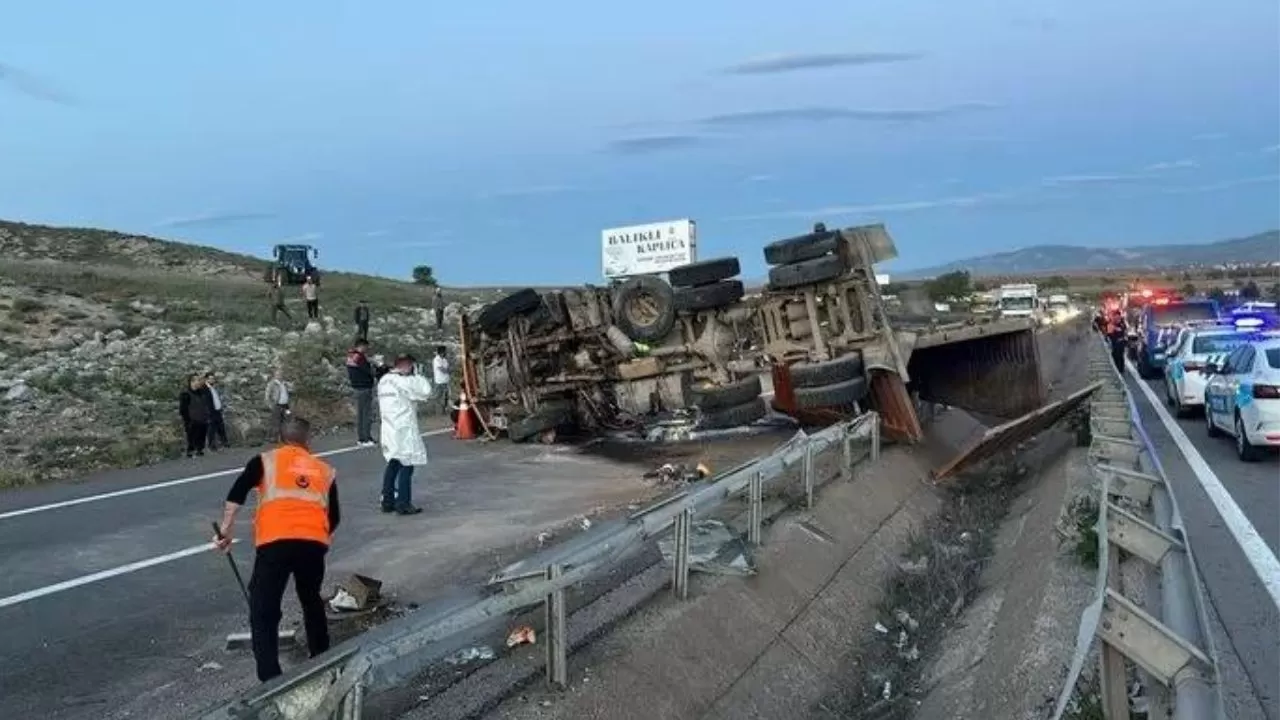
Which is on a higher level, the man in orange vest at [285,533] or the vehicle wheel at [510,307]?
the vehicle wheel at [510,307]

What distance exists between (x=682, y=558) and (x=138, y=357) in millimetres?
22960

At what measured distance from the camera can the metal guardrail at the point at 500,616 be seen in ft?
15.5

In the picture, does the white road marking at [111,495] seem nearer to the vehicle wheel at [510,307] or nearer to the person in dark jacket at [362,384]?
the person in dark jacket at [362,384]

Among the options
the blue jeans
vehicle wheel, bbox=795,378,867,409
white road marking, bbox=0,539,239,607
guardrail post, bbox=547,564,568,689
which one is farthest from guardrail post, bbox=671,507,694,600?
vehicle wheel, bbox=795,378,867,409

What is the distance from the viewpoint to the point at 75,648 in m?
8.23

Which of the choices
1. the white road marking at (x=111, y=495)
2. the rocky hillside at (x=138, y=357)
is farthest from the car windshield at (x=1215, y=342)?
the white road marking at (x=111, y=495)

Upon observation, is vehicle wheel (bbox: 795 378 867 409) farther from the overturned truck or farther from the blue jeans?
the blue jeans

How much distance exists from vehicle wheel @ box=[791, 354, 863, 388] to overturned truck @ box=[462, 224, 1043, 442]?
0.05 ft

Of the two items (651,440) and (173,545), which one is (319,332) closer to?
(651,440)

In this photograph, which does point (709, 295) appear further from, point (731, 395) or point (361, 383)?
point (361, 383)

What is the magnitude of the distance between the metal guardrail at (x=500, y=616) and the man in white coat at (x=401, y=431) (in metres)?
4.10

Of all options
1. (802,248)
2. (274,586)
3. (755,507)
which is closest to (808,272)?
(802,248)

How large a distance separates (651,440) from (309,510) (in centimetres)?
1296

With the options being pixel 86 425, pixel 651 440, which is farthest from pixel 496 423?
pixel 86 425
